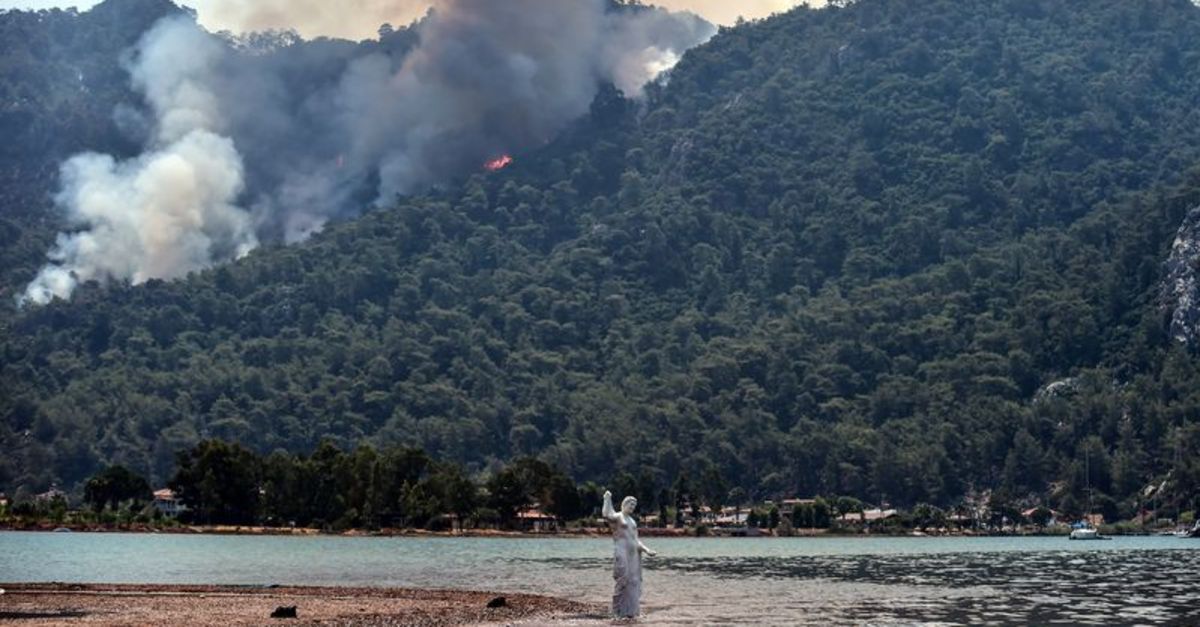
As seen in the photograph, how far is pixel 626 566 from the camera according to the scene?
62031 millimetres

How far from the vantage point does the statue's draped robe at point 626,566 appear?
61281 millimetres

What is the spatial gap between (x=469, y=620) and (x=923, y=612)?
17992 millimetres

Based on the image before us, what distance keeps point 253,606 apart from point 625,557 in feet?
48.3

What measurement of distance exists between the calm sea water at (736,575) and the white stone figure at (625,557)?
134 cm

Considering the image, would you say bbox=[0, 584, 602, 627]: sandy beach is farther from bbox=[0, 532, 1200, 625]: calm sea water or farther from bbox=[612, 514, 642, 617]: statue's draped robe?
bbox=[0, 532, 1200, 625]: calm sea water

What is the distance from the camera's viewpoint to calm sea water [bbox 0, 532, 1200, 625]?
70.1m

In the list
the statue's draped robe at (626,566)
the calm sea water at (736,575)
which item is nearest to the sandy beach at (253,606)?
the statue's draped robe at (626,566)

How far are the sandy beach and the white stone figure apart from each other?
3230 mm

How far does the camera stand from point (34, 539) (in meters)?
151

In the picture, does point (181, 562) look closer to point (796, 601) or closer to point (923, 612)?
point (796, 601)

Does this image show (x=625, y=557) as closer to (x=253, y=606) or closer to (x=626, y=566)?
(x=626, y=566)

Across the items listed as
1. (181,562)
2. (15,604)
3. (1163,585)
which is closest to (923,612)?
(1163,585)

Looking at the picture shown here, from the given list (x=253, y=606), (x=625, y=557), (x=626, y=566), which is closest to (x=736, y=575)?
(x=253, y=606)

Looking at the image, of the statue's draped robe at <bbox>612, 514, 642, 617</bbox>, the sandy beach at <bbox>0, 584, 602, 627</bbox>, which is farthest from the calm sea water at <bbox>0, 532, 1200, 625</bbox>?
the sandy beach at <bbox>0, 584, 602, 627</bbox>
